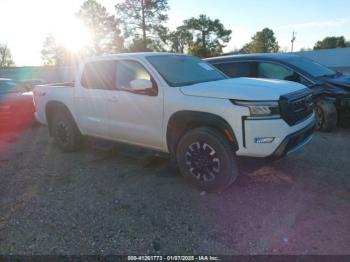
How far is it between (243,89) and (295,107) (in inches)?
27.0

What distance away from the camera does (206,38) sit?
66125 mm

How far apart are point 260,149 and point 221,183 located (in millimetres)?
665

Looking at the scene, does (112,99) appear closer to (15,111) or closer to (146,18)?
(15,111)

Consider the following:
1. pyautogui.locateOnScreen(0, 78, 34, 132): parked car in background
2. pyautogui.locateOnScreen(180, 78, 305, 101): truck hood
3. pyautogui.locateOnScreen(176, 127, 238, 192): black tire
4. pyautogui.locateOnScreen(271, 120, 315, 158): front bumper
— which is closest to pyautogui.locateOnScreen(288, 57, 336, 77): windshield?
pyautogui.locateOnScreen(180, 78, 305, 101): truck hood

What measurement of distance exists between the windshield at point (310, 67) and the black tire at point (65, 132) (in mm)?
4672

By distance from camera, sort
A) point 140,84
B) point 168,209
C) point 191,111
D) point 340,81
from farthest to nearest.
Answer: point 340,81 → point 140,84 → point 191,111 → point 168,209

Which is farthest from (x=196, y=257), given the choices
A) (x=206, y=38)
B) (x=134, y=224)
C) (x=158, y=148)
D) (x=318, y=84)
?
(x=206, y=38)

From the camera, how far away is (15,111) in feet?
28.3

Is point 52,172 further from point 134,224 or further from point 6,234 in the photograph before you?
point 134,224

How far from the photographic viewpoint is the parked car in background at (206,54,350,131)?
648 centimetres

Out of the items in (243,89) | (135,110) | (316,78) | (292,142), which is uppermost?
(243,89)

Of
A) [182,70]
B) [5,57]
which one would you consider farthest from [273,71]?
[5,57]

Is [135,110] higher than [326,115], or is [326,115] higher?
[135,110]

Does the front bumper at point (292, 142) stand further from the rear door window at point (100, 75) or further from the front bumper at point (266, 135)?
the rear door window at point (100, 75)
